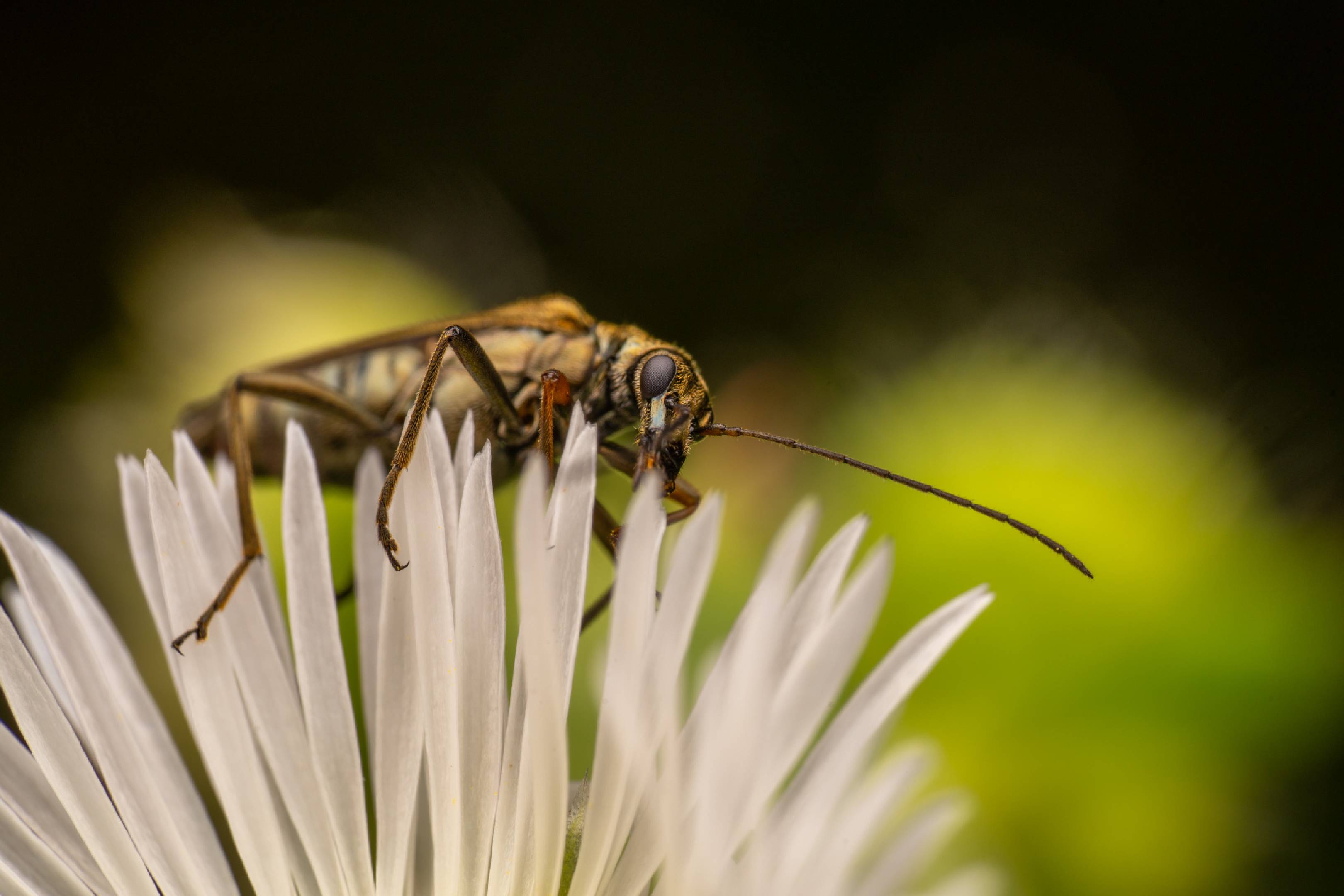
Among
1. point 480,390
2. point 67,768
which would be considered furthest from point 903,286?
point 67,768

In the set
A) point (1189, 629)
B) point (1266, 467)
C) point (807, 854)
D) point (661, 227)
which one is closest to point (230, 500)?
point (807, 854)

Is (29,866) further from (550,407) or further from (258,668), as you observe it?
(550,407)

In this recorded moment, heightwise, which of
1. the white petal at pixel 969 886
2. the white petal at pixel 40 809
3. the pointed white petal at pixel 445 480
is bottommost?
the white petal at pixel 40 809

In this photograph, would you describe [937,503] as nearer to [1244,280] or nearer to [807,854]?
[807,854]

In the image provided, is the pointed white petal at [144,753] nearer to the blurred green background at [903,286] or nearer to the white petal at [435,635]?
the white petal at [435,635]

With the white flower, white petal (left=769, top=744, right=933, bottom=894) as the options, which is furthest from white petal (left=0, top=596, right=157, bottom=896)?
white petal (left=769, top=744, right=933, bottom=894)

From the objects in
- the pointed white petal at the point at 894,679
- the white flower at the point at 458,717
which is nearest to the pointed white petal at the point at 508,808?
the white flower at the point at 458,717

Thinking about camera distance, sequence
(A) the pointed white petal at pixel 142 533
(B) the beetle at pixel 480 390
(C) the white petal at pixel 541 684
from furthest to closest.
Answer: (B) the beetle at pixel 480 390 < (A) the pointed white petal at pixel 142 533 < (C) the white petal at pixel 541 684
